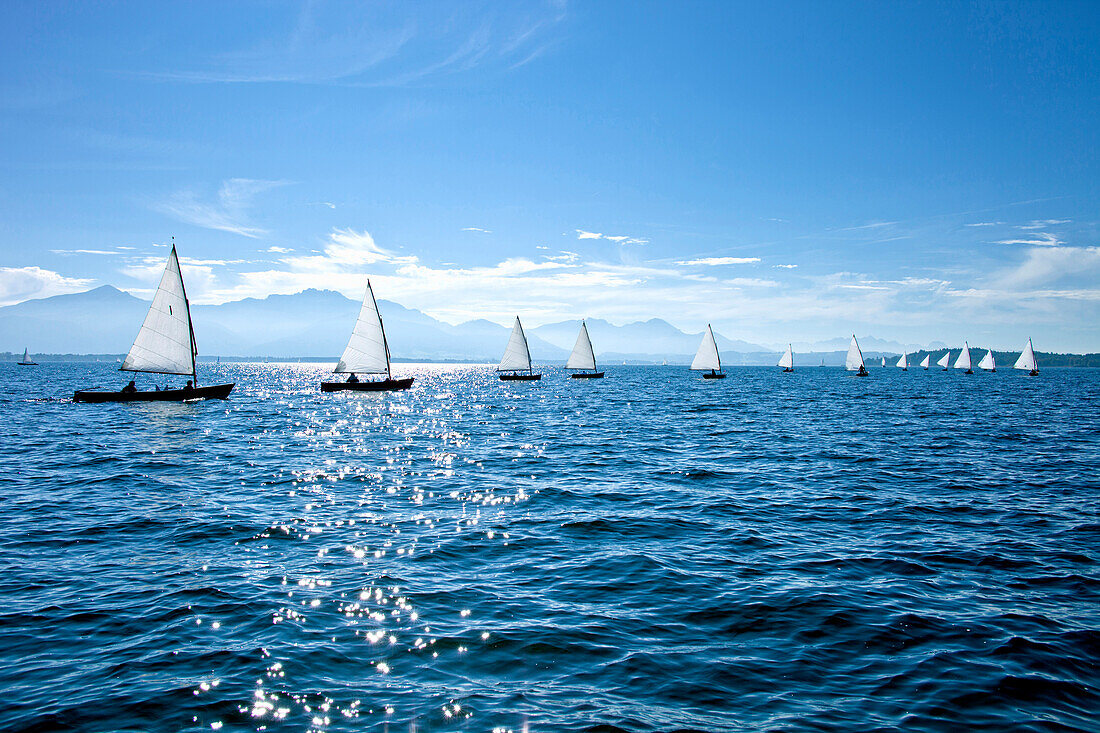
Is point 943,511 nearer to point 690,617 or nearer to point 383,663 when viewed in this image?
point 690,617

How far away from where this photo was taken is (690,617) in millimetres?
11156

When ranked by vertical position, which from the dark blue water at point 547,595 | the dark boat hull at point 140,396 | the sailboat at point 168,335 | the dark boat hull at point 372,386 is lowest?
the dark blue water at point 547,595

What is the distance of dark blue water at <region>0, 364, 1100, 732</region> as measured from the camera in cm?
820

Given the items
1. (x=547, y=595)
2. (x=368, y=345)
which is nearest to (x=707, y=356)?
(x=368, y=345)

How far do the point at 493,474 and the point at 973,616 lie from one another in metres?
18.5

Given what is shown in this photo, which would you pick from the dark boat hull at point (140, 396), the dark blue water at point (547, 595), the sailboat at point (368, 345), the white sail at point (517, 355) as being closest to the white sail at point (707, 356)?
the white sail at point (517, 355)

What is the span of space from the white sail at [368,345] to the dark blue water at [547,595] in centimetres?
4403

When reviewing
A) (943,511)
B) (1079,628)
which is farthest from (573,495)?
(1079,628)

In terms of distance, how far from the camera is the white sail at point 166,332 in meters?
51.2

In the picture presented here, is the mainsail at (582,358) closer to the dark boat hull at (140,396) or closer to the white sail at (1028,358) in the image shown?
the dark boat hull at (140,396)

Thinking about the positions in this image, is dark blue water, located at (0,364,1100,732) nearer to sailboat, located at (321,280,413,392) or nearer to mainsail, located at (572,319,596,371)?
sailboat, located at (321,280,413,392)

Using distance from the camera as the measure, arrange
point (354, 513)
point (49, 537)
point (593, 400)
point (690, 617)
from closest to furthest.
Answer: point (690, 617)
point (49, 537)
point (354, 513)
point (593, 400)

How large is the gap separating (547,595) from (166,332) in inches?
2087

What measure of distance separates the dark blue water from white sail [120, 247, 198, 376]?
24890 mm
